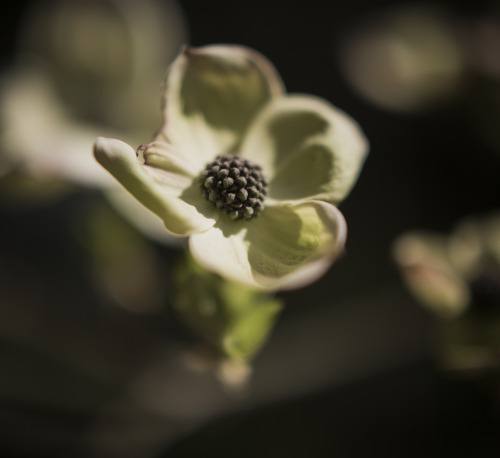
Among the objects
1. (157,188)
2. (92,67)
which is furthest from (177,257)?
(157,188)

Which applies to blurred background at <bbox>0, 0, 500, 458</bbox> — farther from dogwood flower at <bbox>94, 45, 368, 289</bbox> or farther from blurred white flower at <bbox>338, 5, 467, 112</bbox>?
dogwood flower at <bbox>94, 45, 368, 289</bbox>

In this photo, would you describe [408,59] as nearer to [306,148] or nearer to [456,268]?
[456,268]

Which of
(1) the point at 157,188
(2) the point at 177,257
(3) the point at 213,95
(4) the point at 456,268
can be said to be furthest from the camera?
(2) the point at 177,257

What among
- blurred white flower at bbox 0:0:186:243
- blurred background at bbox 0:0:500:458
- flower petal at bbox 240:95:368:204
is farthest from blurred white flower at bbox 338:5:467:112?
flower petal at bbox 240:95:368:204

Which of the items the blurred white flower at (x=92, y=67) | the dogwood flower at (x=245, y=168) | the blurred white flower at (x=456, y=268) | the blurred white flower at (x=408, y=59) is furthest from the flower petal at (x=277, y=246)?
the blurred white flower at (x=408, y=59)

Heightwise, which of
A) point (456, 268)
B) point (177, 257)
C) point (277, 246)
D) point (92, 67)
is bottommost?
point (277, 246)

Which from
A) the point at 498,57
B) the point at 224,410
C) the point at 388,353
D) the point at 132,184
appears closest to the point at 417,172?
the point at 498,57

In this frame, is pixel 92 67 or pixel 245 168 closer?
pixel 245 168
